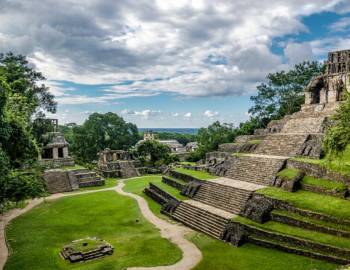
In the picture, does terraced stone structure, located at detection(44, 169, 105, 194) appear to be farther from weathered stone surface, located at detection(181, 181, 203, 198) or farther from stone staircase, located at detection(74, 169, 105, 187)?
weathered stone surface, located at detection(181, 181, 203, 198)

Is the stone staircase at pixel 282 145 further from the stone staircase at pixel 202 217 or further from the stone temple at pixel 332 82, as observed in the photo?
the stone temple at pixel 332 82

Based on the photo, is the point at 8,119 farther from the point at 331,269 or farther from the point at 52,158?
the point at 52,158

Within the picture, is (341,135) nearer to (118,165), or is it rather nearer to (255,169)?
(255,169)

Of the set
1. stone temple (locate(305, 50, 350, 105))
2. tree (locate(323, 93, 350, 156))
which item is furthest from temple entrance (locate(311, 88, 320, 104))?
tree (locate(323, 93, 350, 156))

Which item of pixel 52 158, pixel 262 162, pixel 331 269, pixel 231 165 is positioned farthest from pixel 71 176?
pixel 331 269

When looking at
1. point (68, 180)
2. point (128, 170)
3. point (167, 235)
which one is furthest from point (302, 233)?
point (128, 170)

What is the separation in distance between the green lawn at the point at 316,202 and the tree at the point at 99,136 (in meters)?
33.6

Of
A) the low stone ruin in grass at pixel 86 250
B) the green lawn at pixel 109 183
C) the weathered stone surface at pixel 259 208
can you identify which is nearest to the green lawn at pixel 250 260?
the weathered stone surface at pixel 259 208

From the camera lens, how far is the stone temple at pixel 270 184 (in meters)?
13.3

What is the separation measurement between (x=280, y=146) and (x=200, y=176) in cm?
641

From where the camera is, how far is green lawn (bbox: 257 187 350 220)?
13.4 metres

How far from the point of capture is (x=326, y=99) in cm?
2955

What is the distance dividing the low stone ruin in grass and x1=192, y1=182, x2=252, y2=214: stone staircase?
6.75 metres

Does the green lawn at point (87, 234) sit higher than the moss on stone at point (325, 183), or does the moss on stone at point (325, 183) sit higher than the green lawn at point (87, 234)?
the moss on stone at point (325, 183)
